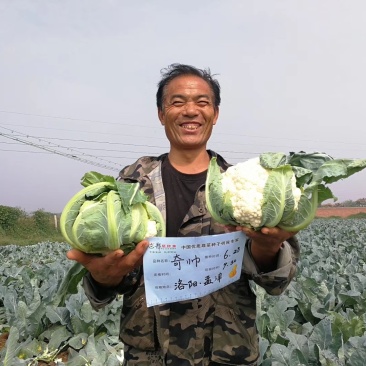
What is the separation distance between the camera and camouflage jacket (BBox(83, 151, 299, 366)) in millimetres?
2146

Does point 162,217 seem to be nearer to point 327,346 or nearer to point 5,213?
point 327,346

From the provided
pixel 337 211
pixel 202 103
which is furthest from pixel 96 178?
pixel 337 211

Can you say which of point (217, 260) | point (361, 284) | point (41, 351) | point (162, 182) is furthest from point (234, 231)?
point (361, 284)

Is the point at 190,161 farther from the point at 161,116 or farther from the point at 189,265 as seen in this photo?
the point at 189,265

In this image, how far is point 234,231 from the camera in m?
2.01

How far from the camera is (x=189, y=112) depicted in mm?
2266

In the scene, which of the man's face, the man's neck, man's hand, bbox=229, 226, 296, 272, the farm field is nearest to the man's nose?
the man's face

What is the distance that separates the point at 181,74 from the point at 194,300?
1128 millimetres

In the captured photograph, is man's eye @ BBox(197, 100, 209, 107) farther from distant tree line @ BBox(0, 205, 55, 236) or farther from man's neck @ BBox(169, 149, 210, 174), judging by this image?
distant tree line @ BBox(0, 205, 55, 236)

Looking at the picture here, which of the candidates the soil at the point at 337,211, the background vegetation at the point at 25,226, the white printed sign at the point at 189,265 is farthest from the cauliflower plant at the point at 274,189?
the soil at the point at 337,211

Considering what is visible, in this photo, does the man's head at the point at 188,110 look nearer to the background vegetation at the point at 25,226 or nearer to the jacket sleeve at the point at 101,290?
the jacket sleeve at the point at 101,290

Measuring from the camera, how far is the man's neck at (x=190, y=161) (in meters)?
2.36

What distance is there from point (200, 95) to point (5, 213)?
2962cm

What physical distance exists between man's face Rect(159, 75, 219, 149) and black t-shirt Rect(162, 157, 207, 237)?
15 cm
